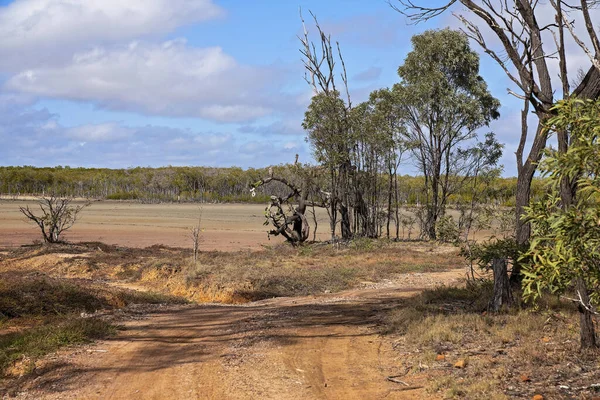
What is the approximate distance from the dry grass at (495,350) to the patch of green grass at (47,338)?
4.63 m

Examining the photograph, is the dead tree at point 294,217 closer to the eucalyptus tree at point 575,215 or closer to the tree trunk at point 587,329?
the tree trunk at point 587,329

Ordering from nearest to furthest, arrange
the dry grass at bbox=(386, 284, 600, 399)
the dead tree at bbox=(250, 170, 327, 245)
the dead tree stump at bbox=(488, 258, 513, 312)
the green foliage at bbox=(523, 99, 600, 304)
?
→ the green foliage at bbox=(523, 99, 600, 304) < the dry grass at bbox=(386, 284, 600, 399) < the dead tree stump at bbox=(488, 258, 513, 312) < the dead tree at bbox=(250, 170, 327, 245)

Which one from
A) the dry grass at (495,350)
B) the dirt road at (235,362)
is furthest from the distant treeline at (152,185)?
the dry grass at (495,350)

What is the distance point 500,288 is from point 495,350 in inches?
95.9

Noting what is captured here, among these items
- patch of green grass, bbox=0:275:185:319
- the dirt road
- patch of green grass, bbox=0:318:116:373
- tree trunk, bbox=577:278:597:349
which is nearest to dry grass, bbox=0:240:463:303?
patch of green grass, bbox=0:275:185:319

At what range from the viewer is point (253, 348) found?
8898 millimetres

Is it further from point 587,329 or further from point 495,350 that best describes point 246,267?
point 587,329

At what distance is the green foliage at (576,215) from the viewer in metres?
5.39

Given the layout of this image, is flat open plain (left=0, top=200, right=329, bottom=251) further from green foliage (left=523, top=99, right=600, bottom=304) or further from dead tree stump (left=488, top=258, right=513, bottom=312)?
green foliage (left=523, top=99, right=600, bottom=304)

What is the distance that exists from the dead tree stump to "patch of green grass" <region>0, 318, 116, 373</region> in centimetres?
628

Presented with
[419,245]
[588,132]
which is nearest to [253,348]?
[588,132]

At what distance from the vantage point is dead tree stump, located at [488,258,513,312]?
10.3 m

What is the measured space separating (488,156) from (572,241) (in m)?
31.5

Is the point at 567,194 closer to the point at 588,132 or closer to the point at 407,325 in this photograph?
the point at 588,132
